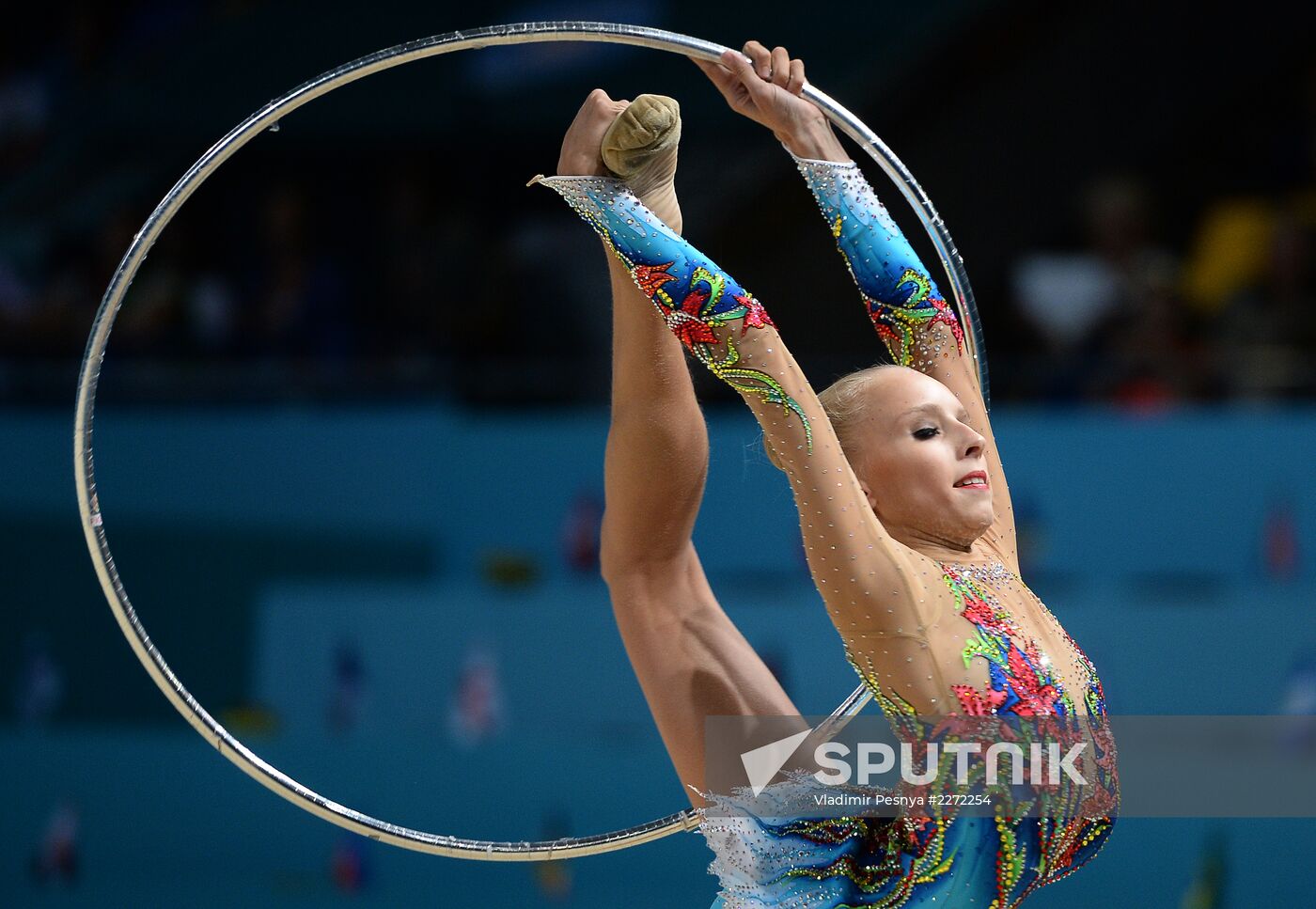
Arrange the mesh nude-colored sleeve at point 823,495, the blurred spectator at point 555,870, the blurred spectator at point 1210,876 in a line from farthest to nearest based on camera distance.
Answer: the blurred spectator at point 555,870, the blurred spectator at point 1210,876, the mesh nude-colored sleeve at point 823,495

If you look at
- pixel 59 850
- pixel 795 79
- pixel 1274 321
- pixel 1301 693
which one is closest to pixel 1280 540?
pixel 1301 693

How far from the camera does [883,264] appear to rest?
1720 millimetres

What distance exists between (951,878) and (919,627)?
237mm

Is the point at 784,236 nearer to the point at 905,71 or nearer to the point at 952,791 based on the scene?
the point at 905,71

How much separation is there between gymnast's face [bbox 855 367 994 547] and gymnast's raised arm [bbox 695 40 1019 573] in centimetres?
13

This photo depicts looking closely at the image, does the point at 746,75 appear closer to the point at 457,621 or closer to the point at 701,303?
the point at 701,303

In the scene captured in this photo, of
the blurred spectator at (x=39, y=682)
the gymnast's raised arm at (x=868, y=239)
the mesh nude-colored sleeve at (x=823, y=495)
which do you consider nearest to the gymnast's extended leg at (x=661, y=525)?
the gymnast's raised arm at (x=868, y=239)

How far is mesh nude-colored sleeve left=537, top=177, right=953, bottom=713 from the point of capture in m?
1.41

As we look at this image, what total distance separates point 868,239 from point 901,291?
0.07 metres

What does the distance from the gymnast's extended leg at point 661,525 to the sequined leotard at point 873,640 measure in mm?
119

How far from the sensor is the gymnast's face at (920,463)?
154cm

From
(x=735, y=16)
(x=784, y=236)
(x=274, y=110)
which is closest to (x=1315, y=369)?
(x=784, y=236)

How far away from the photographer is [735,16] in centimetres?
412

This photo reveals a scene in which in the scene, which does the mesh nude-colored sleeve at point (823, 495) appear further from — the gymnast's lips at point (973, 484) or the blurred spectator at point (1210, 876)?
the blurred spectator at point (1210, 876)
